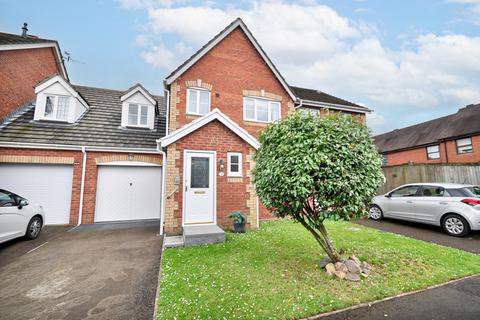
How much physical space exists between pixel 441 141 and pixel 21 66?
31.4 m

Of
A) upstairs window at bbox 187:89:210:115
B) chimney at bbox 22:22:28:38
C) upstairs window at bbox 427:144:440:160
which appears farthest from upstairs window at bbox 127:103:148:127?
upstairs window at bbox 427:144:440:160

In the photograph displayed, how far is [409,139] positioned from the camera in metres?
22.6

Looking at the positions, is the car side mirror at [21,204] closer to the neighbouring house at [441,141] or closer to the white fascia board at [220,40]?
the white fascia board at [220,40]

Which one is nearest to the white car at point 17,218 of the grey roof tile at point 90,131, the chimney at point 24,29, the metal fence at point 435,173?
the grey roof tile at point 90,131

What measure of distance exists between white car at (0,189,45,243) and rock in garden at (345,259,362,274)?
894cm

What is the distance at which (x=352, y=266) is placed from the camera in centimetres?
411

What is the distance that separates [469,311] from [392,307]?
1.05m

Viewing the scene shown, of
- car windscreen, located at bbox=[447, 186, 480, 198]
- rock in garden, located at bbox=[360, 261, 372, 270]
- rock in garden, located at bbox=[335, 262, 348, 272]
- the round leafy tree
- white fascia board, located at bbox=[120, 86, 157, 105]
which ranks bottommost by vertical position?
rock in garden, located at bbox=[360, 261, 372, 270]

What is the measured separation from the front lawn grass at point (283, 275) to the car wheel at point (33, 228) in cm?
515

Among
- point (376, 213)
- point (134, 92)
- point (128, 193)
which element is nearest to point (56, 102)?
point (134, 92)

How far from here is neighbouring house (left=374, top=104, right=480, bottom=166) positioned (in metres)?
17.2

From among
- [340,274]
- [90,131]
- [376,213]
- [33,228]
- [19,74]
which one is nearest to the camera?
[340,274]

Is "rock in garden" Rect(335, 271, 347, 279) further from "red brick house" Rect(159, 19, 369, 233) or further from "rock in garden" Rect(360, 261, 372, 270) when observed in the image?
"red brick house" Rect(159, 19, 369, 233)

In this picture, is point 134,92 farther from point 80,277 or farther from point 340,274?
point 340,274
